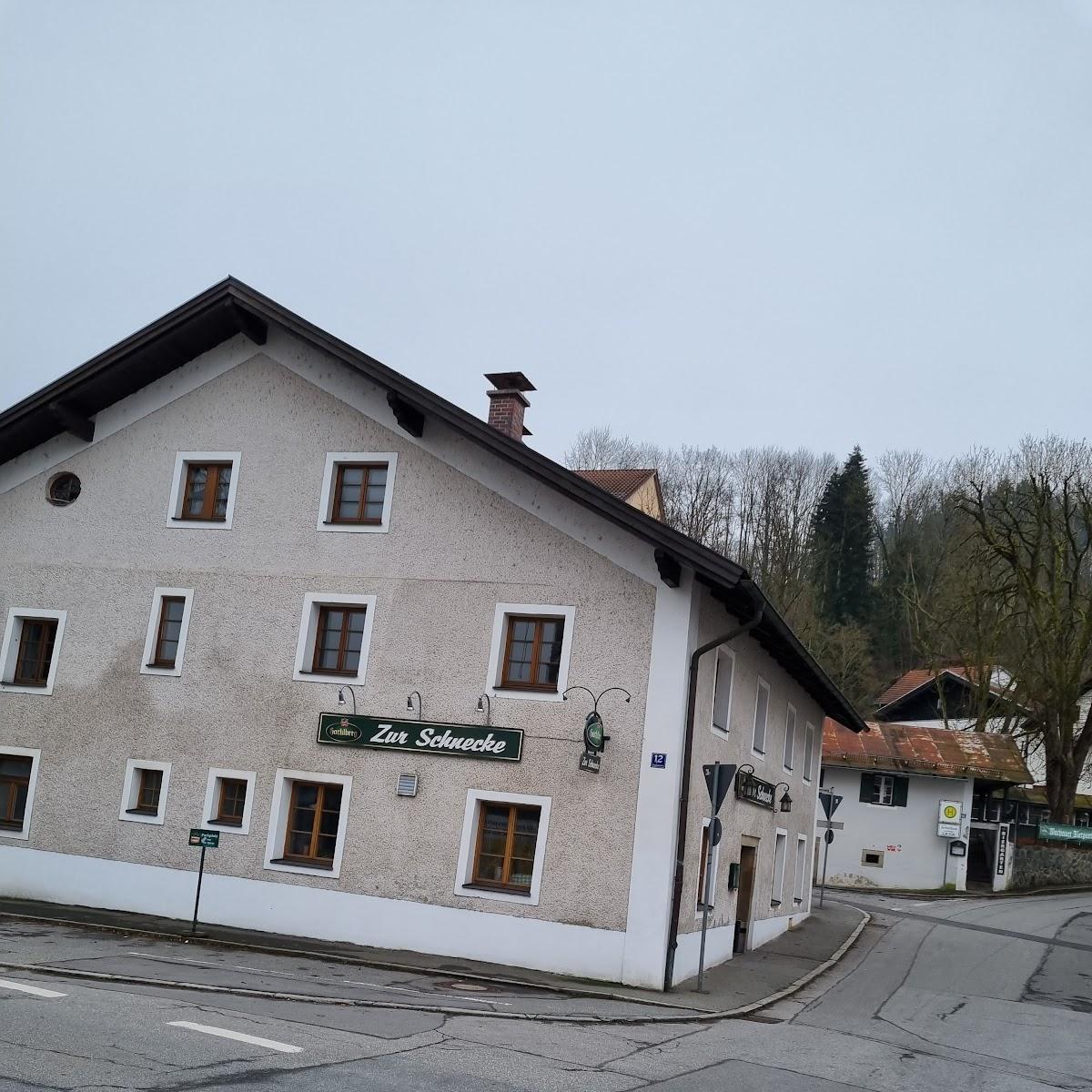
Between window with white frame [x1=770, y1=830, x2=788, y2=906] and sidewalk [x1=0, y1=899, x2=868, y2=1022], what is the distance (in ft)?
13.2

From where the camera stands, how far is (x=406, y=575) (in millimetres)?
17438

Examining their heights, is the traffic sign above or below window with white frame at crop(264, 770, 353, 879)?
above

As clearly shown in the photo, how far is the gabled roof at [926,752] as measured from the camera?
3975cm

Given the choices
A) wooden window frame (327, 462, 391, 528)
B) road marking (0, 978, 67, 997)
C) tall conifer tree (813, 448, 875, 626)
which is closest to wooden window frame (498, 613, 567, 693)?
wooden window frame (327, 462, 391, 528)

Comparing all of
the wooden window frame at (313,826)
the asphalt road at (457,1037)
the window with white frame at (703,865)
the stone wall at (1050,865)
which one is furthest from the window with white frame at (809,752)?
the stone wall at (1050,865)

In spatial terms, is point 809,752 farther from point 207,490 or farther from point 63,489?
point 63,489

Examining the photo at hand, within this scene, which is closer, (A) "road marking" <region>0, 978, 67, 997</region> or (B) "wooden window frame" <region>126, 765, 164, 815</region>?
(A) "road marking" <region>0, 978, 67, 997</region>

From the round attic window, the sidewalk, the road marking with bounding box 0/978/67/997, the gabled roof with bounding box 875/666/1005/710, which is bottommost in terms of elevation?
the sidewalk

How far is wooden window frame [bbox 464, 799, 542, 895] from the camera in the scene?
16.0m

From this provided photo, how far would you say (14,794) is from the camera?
1902 cm

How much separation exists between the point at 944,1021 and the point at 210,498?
12.4 m

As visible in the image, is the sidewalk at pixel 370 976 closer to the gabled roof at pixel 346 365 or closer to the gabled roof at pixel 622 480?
the gabled roof at pixel 346 365

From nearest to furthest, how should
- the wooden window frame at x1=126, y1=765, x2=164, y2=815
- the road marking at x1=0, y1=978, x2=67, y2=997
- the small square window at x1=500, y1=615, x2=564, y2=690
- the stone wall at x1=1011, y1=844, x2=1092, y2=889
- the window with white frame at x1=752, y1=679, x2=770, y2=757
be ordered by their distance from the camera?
the road marking at x1=0, y1=978, x2=67, y2=997 → the small square window at x1=500, y1=615, x2=564, y2=690 → the wooden window frame at x1=126, y1=765, x2=164, y2=815 → the window with white frame at x1=752, y1=679, x2=770, y2=757 → the stone wall at x1=1011, y1=844, x2=1092, y2=889

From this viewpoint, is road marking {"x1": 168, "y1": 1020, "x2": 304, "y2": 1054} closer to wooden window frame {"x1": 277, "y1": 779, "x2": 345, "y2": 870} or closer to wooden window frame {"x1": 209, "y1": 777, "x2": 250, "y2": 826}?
wooden window frame {"x1": 277, "y1": 779, "x2": 345, "y2": 870}
